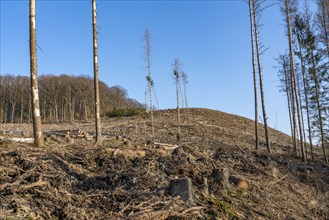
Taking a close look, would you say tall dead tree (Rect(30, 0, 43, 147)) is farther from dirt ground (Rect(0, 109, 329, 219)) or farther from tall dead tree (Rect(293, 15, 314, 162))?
tall dead tree (Rect(293, 15, 314, 162))

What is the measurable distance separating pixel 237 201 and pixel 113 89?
207 ft

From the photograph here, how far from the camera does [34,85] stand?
862cm

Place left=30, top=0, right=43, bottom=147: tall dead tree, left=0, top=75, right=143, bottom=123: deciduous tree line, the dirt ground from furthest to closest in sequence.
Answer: left=0, top=75, right=143, bottom=123: deciduous tree line
left=30, top=0, right=43, bottom=147: tall dead tree
the dirt ground

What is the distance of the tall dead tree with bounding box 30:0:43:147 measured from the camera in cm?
827

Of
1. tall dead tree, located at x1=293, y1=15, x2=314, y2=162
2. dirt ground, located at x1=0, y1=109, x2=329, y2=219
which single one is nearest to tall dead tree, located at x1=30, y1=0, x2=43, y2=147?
dirt ground, located at x1=0, y1=109, x2=329, y2=219

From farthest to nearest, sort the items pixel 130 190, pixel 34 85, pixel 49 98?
pixel 49 98, pixel 34 85, pixel 130 190

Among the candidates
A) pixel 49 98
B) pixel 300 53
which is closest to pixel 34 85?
pixel 300 53

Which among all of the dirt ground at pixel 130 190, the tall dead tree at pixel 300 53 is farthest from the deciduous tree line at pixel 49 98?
the dirt ground at pixel 130 190

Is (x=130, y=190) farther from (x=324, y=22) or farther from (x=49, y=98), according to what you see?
(x=49, y=98)

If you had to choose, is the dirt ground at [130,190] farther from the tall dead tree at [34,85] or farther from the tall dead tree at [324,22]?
the tall dead tree at [324,22]

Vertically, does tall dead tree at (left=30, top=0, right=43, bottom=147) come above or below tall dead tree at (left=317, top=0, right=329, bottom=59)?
below

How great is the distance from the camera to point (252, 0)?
59.0 ft

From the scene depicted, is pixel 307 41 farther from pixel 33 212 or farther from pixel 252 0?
pixel 33 212

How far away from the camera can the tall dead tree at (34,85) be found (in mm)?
8266
